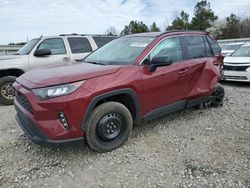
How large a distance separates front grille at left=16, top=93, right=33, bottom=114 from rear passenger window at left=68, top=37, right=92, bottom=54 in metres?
4.14

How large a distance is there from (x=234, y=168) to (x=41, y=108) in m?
2.60

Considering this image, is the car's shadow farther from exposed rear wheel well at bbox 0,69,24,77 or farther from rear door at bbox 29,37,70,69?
exposed rear wheel well at bbox 0,69,24,77

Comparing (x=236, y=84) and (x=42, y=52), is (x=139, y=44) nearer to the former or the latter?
(x=42, y=52)

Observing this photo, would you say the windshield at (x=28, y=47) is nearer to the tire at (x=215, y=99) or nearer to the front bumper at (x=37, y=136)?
the front bumper at (x=37, y=136)

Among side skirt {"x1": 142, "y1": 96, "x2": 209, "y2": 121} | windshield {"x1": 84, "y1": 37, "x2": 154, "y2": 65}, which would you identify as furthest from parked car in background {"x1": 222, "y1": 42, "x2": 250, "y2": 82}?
windshield {"x1": 84, "y1": 37, "x2": 154, "y2": 65}

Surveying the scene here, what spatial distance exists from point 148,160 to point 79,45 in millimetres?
5307

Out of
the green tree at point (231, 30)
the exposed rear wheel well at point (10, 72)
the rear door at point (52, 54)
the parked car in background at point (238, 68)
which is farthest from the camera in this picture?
the green tree at point (231, 30)

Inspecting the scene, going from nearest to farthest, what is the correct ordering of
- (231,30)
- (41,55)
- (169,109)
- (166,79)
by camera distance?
Answer: (166,79) < (169,109) < (41,55) < (231,30)

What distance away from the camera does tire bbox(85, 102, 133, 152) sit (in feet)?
11.2

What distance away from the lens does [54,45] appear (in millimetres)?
7492

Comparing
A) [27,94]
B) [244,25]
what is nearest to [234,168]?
[27,94]

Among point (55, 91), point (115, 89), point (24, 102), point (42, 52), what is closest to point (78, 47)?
point (42, 52)

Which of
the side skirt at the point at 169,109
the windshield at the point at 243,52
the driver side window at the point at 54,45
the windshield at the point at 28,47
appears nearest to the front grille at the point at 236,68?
the windshield at the point at 243,52

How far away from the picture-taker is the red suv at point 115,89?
3154mm
